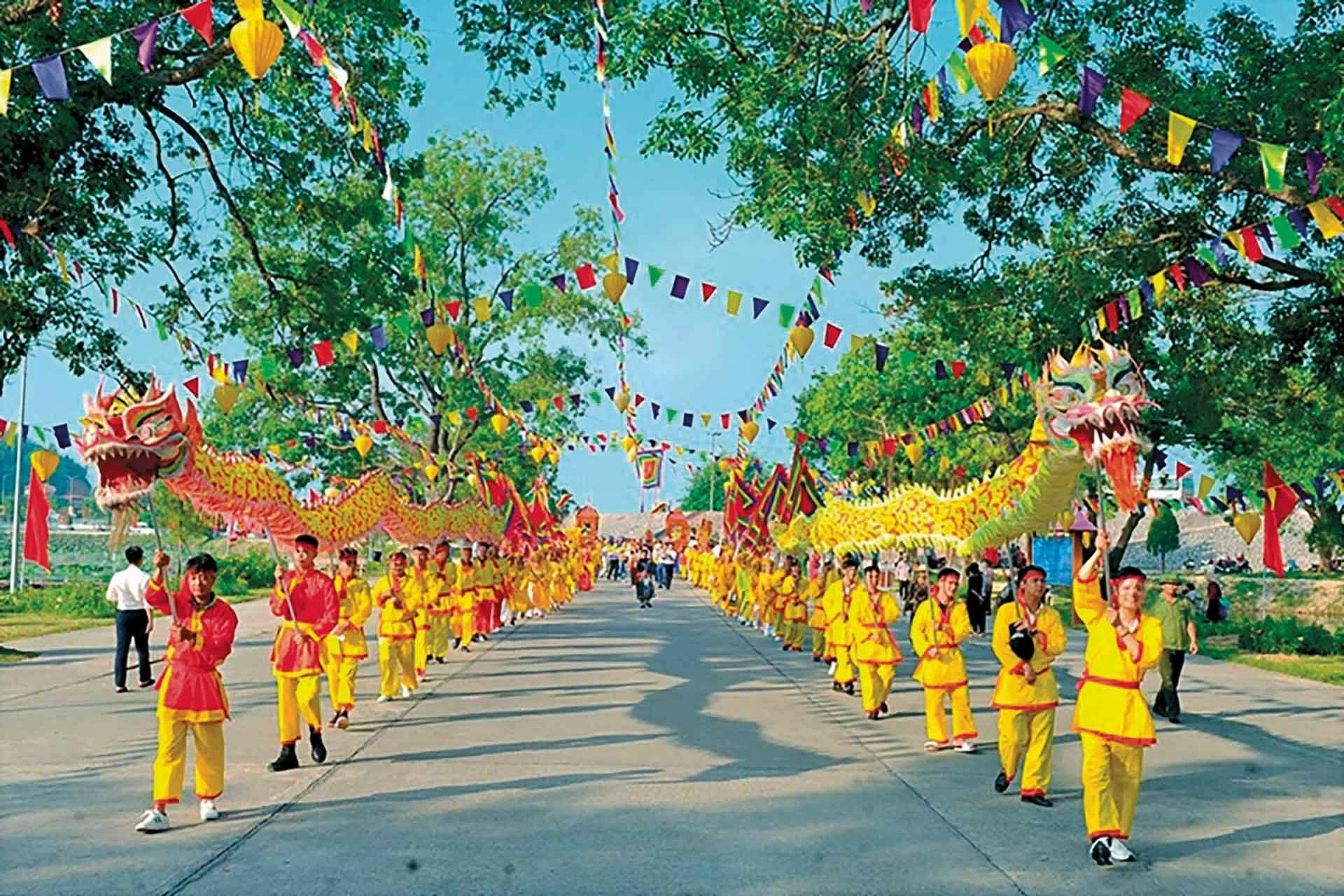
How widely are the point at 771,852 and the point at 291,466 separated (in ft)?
83.1

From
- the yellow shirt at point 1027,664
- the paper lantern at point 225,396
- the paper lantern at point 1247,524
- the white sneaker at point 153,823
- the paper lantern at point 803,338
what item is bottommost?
the white sneaker at point 153,823

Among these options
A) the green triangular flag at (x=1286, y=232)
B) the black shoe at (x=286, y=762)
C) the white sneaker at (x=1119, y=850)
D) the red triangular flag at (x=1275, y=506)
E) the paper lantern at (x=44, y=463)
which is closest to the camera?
the white sneaker at (x=1119, y=850)

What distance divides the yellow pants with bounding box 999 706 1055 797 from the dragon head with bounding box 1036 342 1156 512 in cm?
144

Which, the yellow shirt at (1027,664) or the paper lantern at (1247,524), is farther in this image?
the paper lantern at (1247,524)

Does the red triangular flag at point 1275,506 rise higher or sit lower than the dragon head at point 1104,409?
lower

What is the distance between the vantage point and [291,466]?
30031 millimetres

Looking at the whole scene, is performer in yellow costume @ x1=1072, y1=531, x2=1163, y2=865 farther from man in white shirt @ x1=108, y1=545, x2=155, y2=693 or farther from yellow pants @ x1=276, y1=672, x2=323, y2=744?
man in white shirt @ x1=108, y1=545, x2=155, y2=693

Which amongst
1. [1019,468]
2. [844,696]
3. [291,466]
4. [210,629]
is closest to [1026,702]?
[1019,468]

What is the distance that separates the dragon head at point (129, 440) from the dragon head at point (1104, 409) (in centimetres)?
582

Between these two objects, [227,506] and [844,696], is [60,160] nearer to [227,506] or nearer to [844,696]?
[227,506]

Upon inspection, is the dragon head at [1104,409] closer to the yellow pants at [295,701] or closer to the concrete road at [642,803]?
the concrete road at [642,803]

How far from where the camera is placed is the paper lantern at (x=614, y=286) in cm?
1272

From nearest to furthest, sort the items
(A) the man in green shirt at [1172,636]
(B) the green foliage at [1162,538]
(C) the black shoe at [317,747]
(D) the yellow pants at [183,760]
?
(D) the yellow pants at [183,760] → (C) the black shoe at [317,747] → (A) the man in green shirt at [1172,636] → (B) the green foliage at [1162,538]

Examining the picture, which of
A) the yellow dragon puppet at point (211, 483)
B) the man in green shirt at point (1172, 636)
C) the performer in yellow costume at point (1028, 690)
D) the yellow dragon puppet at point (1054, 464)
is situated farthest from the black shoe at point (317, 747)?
the man in green shirt at point (1172, 636)
